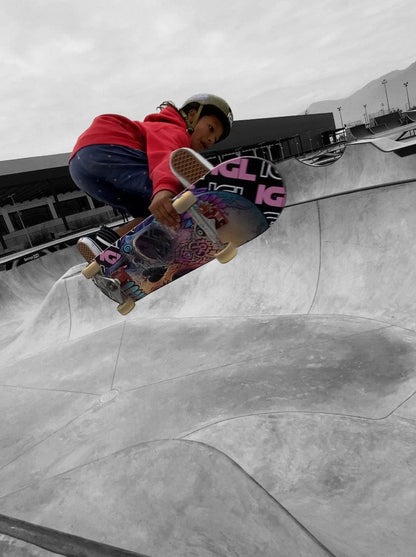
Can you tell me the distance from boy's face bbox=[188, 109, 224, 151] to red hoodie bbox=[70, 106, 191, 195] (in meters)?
0.12

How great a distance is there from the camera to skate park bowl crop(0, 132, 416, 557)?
1.25 meters

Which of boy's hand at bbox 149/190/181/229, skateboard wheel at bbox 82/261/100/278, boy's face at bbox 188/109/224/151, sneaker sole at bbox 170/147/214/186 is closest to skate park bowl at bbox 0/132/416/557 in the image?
skateboard wheel at bbox 82/261/100/278

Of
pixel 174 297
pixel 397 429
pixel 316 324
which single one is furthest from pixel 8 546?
pixel 174 297

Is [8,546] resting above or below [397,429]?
above

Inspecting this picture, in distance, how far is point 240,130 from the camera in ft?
111

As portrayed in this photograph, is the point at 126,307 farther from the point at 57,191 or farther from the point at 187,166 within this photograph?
the point at 57,191

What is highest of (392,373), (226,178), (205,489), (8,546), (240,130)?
(240,130)

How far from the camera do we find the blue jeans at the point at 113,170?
3066 millimetres

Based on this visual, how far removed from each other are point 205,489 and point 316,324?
2.98m

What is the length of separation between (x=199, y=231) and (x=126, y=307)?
108cm

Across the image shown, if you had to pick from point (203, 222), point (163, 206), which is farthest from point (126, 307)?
point (163, 206)

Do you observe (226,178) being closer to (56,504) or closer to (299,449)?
(299,449)

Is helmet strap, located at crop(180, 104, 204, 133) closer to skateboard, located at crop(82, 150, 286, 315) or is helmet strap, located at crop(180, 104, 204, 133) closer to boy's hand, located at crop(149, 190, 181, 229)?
skateboard, located at crop(82, 150, 286, 315)

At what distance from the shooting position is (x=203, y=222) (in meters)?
3.01
